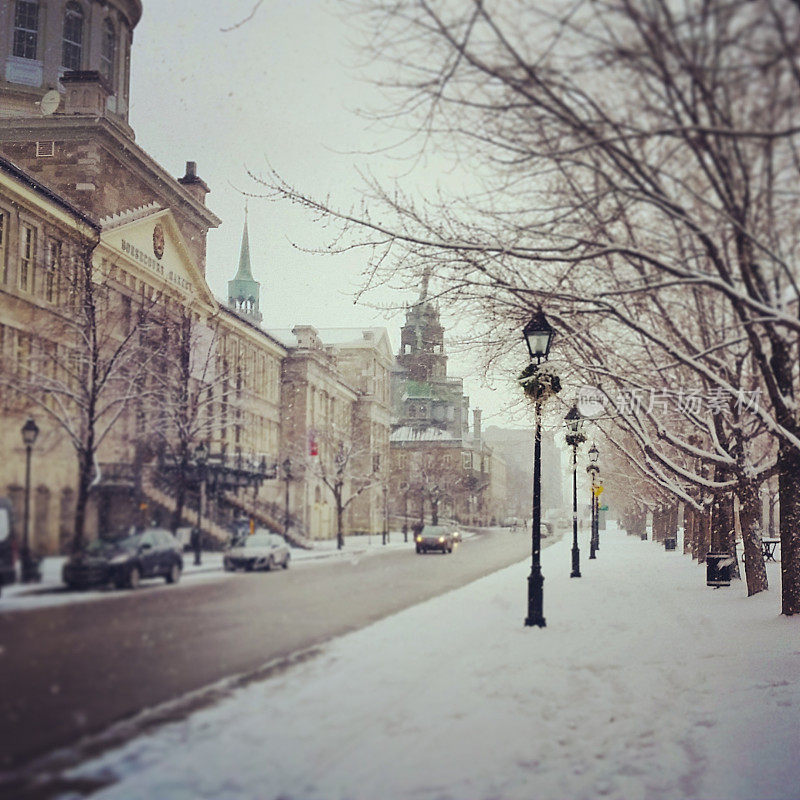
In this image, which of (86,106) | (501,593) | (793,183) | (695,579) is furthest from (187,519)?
(695,579)

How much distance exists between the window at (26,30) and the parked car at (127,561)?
3.30 metres

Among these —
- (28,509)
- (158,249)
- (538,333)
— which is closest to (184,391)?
(158,249)

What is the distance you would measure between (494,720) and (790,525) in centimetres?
821

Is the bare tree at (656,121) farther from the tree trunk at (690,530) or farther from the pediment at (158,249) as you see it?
the tree trunk at (690,530)

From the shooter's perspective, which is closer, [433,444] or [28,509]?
[28,509]

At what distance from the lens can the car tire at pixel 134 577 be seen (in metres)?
4.86

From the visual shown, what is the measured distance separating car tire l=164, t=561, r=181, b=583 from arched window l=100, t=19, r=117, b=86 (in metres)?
3.30

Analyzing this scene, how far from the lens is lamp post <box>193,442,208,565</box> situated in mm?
5188

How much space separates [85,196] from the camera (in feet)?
17.0

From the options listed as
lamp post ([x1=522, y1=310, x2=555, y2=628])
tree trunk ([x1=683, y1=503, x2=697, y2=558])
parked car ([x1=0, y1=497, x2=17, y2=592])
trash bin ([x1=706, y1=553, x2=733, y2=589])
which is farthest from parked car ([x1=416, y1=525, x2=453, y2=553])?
tree trunk ([x1=683, y1=503, x2=697, y2=558])

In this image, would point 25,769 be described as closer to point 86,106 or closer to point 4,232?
point 4,232

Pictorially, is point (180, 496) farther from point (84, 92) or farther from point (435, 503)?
point (435, 503)

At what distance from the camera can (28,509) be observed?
445 cm

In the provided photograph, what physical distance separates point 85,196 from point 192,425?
1.52 metres
